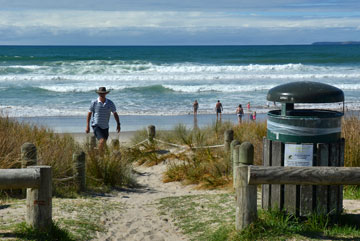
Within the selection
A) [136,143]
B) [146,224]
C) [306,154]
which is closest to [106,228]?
[146,224]

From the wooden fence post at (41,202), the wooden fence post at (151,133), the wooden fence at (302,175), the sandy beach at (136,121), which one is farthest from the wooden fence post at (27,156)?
the sandy beach at (136,121)

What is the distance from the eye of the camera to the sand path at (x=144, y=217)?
261 inches

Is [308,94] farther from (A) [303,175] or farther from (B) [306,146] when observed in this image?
(A) [303,175]

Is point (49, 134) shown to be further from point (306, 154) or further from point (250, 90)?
point (250, 90)

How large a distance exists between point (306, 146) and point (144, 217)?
2844 millimetres

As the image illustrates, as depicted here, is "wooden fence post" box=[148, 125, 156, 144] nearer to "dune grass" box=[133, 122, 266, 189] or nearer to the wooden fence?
"dune grass" box=[133, 122, 266, 189]

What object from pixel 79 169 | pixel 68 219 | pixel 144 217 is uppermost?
pixel 79 169

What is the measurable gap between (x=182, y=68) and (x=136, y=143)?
135 feet

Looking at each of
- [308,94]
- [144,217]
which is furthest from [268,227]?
[144,217]

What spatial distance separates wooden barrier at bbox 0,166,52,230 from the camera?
5.44m

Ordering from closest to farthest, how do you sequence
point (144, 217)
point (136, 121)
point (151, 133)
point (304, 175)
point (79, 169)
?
point (304, 175) < point (144, 217) < point (79, 169) < point (151, 133) < point (136, 121)

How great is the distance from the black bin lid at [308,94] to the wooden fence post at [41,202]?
283 cm

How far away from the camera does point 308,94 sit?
5.93 meters

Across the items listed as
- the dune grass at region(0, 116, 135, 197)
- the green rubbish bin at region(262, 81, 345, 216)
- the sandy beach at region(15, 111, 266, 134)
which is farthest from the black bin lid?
the sandy beach at region(15, 111, 266, 134)
